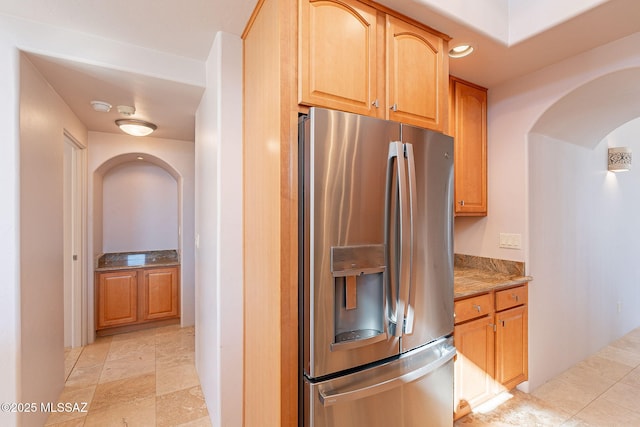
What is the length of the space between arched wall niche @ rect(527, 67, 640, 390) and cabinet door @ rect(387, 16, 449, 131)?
1.20m

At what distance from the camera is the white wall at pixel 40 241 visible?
1730mm

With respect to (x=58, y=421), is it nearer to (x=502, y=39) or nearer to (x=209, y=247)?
(x=209, y=247)

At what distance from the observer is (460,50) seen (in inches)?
78.2

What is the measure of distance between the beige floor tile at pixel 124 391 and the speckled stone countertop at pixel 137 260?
143cm

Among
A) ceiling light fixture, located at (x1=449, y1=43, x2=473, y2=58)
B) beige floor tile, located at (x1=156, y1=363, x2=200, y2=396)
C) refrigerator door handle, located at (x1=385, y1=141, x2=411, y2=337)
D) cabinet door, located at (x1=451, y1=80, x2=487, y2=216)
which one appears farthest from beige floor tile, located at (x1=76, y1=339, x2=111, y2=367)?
ceiling light fixture, located at (x1=449, y1=43, x2=473, y2=58)

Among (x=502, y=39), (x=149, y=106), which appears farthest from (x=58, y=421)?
(x=502, y=39)

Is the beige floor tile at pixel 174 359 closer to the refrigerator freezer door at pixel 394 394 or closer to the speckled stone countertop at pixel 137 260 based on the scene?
the speckled stone countertop at pixel 137 260

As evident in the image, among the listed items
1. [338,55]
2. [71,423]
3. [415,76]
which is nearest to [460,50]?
[415,76]

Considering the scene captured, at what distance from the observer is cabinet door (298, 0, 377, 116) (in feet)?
4.10

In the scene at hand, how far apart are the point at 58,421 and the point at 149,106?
2.45 metres

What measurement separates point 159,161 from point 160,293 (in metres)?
1.68

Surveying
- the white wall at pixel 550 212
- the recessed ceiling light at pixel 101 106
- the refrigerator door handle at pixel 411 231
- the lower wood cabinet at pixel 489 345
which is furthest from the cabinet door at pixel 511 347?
the recessed ceiling light at pixel 101 106

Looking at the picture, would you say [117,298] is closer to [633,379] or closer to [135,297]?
[135,297]

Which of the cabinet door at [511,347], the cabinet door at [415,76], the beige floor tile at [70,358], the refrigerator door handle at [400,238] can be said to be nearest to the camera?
the refrigerator door handle at [400,238]
